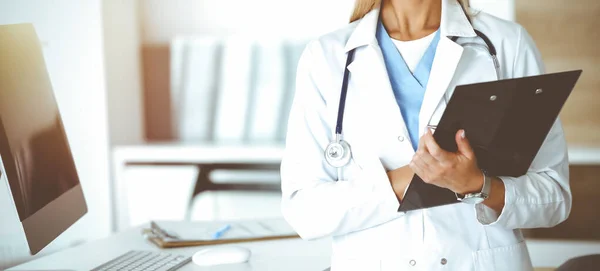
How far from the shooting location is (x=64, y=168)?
1.58 metres

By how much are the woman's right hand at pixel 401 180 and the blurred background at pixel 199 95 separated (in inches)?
70.2

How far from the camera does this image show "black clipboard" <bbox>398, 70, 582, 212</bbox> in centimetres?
113

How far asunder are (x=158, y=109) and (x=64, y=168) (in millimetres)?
2327

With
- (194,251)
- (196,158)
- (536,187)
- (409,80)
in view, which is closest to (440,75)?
(409,80)

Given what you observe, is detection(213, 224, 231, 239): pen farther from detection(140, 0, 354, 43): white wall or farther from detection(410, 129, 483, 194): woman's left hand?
detection(140, 0, 354, 43): white wall

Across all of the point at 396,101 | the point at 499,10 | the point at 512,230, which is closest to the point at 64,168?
the point at 396,101

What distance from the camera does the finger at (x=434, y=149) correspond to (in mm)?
1153

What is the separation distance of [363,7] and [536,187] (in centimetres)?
56

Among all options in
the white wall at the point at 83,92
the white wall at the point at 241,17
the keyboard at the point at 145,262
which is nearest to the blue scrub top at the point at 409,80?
the keyboard at the point at 145,262

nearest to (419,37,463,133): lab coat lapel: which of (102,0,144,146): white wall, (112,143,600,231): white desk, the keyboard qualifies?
the keyboard

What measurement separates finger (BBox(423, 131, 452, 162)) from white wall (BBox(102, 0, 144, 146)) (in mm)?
2550

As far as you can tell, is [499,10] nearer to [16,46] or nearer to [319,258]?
[319,258]

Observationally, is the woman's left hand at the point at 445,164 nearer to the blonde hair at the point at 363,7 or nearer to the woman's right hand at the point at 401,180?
the woman's right hand at the point at 401,180

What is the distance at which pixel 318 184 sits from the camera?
53.9 inches
